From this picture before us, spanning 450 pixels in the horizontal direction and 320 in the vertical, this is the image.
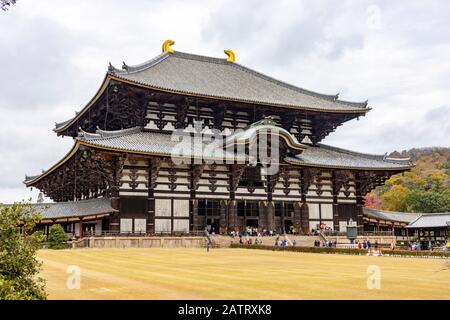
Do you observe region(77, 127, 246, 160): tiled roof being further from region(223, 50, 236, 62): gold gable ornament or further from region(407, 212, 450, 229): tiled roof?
region(407, 212, 450, 229): tiled roof

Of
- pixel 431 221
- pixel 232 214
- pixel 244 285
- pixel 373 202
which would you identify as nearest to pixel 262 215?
pixel 232 214

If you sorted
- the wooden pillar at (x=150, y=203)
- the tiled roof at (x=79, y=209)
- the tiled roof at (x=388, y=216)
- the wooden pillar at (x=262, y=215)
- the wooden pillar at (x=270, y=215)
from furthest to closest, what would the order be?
the tiled roof at (x=388, y=216) < the wooden pillar at (x=262, y=215) < the wooden pillar at (x=270, y=215) < the wooden pillar at (x=150, y=203) < the tiled roof at (x=79, y=209)

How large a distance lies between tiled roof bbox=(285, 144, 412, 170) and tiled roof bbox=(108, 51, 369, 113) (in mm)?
4893

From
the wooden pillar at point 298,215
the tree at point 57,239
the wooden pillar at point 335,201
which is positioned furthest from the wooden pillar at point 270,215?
the tree at point 57,239

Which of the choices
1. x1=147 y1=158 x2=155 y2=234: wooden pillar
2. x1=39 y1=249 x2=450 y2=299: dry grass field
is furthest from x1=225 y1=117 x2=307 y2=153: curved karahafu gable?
x1=39 y1=249 x2=450 y2=299: dry grass field

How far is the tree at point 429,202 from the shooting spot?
8525 cm

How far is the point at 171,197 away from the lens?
45469 mm

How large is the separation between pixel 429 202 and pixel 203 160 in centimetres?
5495

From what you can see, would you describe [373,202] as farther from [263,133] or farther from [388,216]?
[263,133]

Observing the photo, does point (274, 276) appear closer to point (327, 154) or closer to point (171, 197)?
point (171, 197)

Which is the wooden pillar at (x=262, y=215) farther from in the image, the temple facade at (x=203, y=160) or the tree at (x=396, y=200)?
the tree at (x=396, y=200)

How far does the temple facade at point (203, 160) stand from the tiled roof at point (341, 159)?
138mm

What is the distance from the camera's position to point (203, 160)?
148 feet
